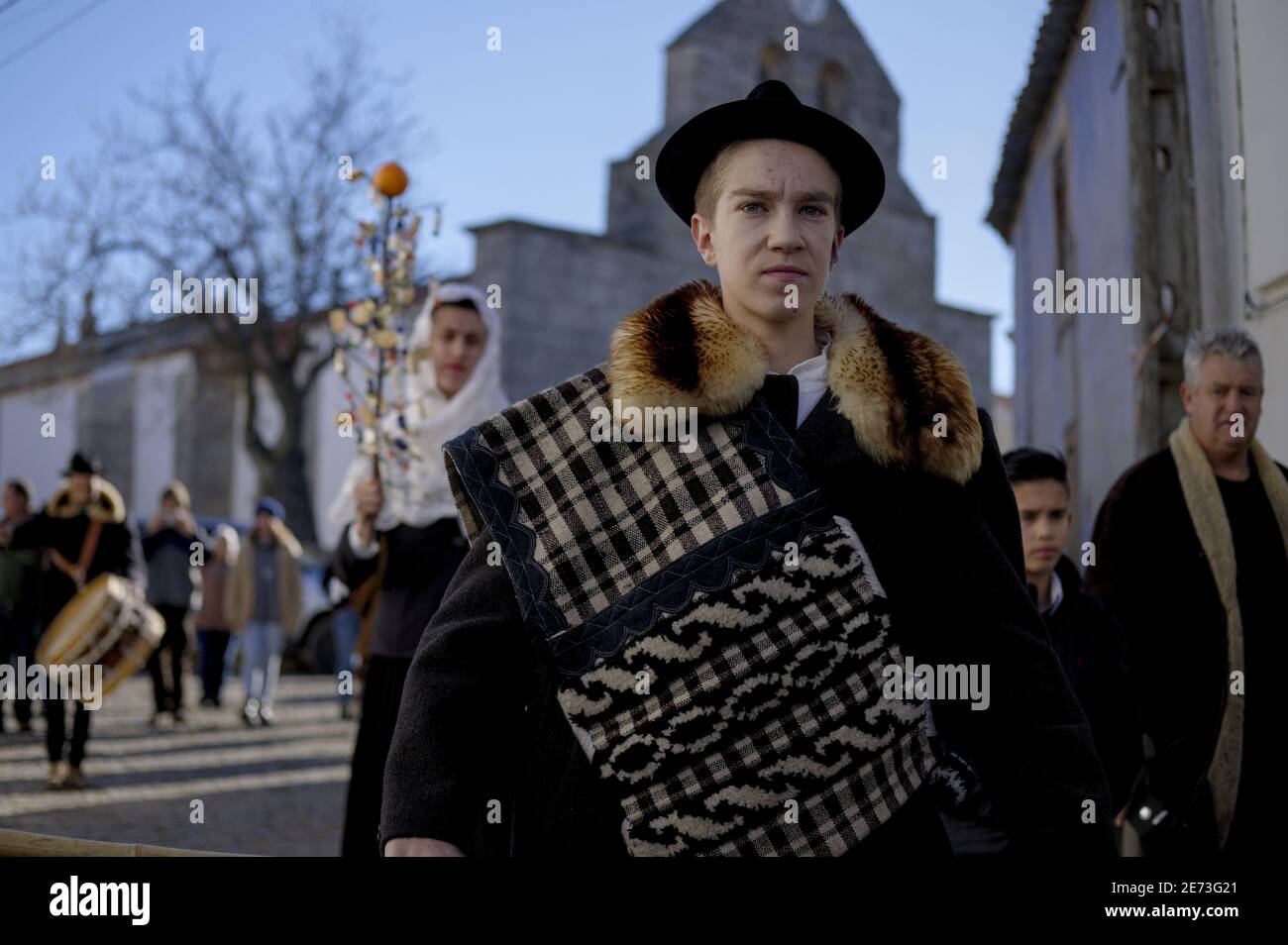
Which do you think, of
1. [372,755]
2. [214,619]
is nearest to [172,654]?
[214,619]

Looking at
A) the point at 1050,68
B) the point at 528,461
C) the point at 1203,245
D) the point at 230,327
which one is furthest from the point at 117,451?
the point at 528,461

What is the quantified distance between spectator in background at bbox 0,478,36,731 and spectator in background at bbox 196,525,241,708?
2.10 metres

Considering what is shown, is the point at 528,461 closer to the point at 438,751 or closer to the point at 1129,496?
the point at 438,751

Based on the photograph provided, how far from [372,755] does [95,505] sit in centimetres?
602

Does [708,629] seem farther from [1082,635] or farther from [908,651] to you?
[1082,635]

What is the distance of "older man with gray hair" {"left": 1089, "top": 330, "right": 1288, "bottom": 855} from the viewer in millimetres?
4852

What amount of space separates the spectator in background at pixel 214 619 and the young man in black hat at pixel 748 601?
13.8m

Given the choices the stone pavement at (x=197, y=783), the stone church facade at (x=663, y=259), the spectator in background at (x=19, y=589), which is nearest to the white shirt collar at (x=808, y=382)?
the stone pavement at (x=197, y=783)

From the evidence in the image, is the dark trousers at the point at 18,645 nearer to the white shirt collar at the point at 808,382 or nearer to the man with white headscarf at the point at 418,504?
the man with white headscarf at the point at 418,504

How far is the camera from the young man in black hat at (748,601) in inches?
95.9

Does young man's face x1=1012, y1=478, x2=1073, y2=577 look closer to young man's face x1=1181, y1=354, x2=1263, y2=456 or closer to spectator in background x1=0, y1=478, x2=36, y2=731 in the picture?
young man's face x1=1181, y1=354, x2=1263, y2=456

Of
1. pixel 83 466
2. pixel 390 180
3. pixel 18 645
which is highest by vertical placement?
pixel 390 180

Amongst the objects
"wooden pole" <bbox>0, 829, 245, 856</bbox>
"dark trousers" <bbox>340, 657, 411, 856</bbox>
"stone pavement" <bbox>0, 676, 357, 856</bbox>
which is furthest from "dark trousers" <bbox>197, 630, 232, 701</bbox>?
"wooden pole" <bbox>0, 829, 245, 856</bbox>

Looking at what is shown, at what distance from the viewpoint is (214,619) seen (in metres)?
16.1
